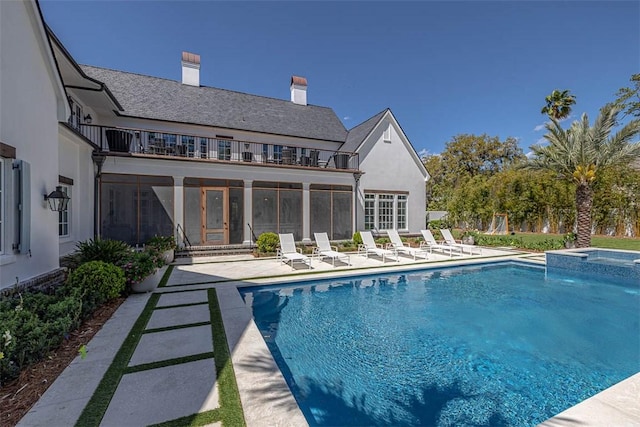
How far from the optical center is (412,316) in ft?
23.0

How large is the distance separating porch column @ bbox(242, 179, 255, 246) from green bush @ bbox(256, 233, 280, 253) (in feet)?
4.23

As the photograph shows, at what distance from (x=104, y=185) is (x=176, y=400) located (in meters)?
12.6

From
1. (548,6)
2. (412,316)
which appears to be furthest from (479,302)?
(548,6)

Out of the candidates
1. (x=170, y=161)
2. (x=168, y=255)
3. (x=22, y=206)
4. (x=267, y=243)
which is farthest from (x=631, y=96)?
(x=22, y=206)

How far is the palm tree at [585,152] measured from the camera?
14125 mm

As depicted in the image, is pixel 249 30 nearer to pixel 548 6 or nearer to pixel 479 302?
pixel 548 6

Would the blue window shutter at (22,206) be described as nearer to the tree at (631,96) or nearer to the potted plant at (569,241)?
the potted plant at (569,241)

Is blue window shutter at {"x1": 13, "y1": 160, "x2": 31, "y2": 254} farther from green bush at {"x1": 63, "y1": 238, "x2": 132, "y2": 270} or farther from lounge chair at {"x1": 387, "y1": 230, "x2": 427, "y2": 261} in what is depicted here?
lounge chair at {"x1": 387, "y1": 230, "x2": 427, "y2": 261}

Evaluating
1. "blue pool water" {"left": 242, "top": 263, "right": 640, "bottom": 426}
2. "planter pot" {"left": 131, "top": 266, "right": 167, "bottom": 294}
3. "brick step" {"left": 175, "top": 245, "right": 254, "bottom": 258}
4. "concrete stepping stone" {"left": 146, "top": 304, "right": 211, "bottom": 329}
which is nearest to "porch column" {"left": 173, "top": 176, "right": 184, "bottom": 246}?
"brick step" {"left": 175, "top": 245, "right": 254, "bottom": 258}

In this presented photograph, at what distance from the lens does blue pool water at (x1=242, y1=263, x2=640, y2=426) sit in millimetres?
3828

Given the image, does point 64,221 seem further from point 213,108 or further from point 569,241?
point 569,241

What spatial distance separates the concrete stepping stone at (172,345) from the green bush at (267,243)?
27.0 feet

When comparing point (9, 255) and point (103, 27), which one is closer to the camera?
point (9, 255)

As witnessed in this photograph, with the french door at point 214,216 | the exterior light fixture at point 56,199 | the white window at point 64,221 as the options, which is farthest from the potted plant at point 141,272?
the french door at point 214,216
